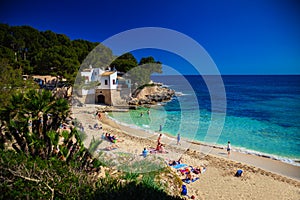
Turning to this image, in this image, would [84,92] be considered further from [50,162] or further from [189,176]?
[50,162]

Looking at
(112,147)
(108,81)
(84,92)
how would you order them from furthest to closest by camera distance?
(108,81) < (84,92) < (112,147)

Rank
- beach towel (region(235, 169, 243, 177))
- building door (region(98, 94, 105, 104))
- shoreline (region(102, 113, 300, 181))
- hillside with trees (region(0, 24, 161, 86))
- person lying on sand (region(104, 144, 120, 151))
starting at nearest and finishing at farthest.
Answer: beach towel (region(235, 169, 243, 177)) → shoreline (region(102, 113, 300, 181)) → person lying on sand (region(104, 144, 120, 151)) → hillside with trees (region(0, 24, 161, 86)) → building door (region(98, 94, 105, 104))

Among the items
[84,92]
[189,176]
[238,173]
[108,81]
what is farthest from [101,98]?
[238,173]

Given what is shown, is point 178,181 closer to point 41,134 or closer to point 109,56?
point 41,134

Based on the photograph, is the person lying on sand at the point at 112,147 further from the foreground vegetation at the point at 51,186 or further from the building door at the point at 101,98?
the building door at the point at 101,98

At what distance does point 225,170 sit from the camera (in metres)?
12.2

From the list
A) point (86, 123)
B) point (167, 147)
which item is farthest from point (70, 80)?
point (167, 147)

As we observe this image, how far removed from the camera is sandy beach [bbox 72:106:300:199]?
32.0 feet

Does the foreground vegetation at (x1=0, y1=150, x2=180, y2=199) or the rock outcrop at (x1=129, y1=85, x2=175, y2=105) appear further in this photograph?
the rock outcrop at (x1=129, y1=85, x2=175, y2=105)

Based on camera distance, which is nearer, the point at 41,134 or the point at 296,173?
the point at 41,134

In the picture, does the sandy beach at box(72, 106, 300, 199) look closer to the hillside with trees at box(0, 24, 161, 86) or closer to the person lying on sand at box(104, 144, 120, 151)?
the person lying on sand at box(104, 144, 120, 151)

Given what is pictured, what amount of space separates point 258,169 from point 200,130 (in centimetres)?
992

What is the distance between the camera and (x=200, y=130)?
2225 cm

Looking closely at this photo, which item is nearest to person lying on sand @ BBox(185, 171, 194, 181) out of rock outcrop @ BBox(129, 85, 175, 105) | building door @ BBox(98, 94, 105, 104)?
building door @ BBox(98, 94, 105, 104)
